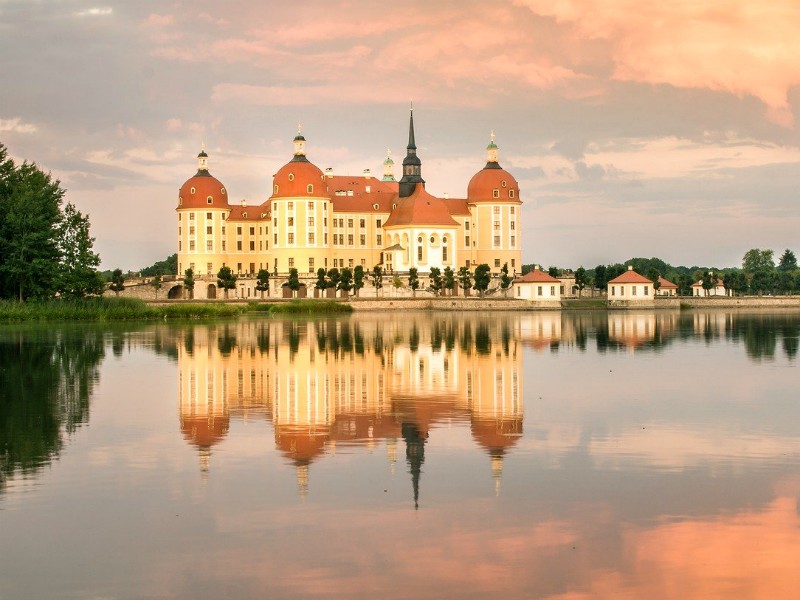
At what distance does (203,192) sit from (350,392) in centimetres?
8440

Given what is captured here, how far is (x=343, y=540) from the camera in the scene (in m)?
9.69

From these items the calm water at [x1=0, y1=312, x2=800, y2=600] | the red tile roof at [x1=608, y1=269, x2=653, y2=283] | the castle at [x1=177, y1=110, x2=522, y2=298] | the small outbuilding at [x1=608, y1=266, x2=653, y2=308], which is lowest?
the calm water at [x1=0, y1=312, x2=800, y2=600]

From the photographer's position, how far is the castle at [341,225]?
9619 centimetres

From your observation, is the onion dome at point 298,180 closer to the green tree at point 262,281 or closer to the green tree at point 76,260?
the green tree at point 262,281

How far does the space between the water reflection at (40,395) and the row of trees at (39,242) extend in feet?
65.3

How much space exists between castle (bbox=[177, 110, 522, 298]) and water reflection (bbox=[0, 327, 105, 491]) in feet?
188

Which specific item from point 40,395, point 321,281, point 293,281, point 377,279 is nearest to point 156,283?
point 293,281

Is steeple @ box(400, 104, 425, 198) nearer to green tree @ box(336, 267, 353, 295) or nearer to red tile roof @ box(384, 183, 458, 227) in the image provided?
red tile roof @ box(384, 183, 458, 227)

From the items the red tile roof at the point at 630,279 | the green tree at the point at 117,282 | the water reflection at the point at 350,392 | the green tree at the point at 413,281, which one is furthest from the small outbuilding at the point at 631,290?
the water reflection at the point at 350,392

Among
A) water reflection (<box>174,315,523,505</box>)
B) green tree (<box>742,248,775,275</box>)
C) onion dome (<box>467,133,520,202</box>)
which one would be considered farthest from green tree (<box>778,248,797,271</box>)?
water reflection (<box>174,315,523,505</box>)

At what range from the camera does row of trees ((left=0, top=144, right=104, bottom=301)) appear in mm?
58094

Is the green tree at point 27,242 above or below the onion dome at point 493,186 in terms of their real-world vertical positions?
below

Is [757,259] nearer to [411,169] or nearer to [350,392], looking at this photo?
[411,169]

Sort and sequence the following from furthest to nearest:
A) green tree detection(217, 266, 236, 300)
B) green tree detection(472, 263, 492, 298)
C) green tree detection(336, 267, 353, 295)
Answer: green tree detection(472, 263, 492, 298), green tree detection(217, 266, 236, 300), green tree detection(336, 267, 353, 295)
